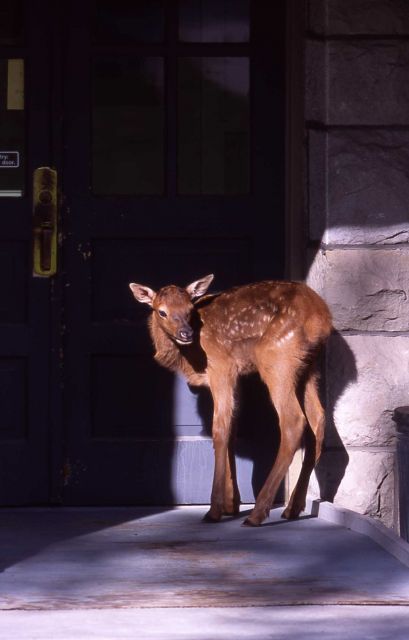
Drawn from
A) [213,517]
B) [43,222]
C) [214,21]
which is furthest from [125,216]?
[213,517]

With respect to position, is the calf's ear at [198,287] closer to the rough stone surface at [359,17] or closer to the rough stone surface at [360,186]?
the rough stone surface at [360,186]

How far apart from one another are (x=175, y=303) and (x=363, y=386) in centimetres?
113

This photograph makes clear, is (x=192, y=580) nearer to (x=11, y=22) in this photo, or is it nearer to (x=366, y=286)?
(x=366, y=286)

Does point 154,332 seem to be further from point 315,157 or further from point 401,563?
point 401,563

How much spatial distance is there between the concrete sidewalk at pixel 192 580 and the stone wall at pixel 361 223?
0.54m

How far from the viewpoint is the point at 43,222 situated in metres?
7.09

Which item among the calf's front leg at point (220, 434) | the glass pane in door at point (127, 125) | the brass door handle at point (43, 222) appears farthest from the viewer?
the glass pane in door at point (127, 125)

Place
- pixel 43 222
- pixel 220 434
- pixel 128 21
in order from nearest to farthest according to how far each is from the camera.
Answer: pixel 220 434, pixel 43 222, pixel 128 21

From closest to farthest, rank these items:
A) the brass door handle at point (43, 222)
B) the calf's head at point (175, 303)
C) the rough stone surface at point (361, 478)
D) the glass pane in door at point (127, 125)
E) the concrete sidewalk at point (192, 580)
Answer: the concrete sidewalk at point (192, 580) → the calf's head at point (175, 303) → the rough stone surface at point (361, 478) → the brass door handle at point (43, 222) → the glass pane in door at point (127, 125)

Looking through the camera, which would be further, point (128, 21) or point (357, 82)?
point (128, 21)

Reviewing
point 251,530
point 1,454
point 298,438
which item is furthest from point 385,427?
point 1,454

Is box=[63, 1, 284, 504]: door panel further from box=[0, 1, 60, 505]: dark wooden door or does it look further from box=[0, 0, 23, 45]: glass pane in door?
box=[0, 0, 23, 45]: glass pane in door

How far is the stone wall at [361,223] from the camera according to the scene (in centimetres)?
688

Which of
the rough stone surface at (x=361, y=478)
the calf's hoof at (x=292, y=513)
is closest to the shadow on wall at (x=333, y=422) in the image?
the rough stone surface at (x=361, y=478)
